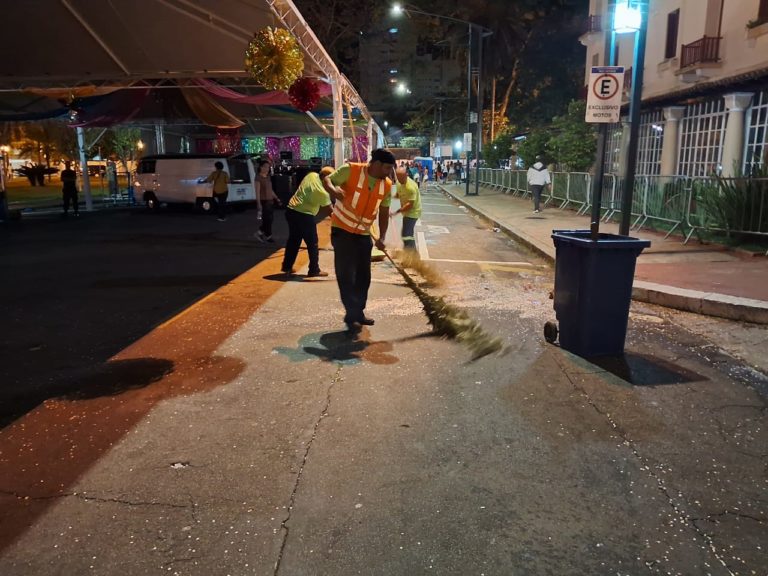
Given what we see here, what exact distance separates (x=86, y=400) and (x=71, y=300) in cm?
365

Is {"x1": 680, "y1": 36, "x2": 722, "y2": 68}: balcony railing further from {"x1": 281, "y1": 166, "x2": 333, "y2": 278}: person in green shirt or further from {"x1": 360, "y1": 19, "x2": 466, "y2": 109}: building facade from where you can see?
{"x1": 360, "y1": 19, "x2": 466, "y2": 109}: building facade

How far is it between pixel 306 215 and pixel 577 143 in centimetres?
1499

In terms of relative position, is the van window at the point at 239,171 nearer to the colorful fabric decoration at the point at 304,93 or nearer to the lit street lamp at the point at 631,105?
the colorful fabric decoration at the point at 304,93

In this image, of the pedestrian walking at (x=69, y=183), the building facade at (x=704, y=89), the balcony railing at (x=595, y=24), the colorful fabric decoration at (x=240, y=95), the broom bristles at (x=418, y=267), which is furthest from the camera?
the balcony railing at (x=595, y=24)

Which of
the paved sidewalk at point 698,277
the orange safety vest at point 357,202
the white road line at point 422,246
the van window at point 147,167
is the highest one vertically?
the van window at point 147,167

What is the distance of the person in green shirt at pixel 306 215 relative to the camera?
8.21 m

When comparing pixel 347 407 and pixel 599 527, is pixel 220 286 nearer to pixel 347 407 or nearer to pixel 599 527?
pixel 347 407

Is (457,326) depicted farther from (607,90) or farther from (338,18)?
(338,18)

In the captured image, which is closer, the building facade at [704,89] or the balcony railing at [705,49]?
the building facade at [704,89]

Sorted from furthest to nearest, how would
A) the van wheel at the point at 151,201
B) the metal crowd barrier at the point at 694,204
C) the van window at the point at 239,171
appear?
the van wheel at the point at 151,201 < the van window at the point at 239,171 < the metal crowd barrier at the point at 694,204

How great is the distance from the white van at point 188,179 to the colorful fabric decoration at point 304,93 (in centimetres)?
806

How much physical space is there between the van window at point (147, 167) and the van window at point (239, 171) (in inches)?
108

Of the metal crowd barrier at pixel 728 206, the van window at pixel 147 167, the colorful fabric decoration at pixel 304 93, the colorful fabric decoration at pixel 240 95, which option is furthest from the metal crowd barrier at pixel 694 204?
the van window at pixel 147 167

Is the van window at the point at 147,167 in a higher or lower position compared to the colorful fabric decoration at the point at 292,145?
lower
